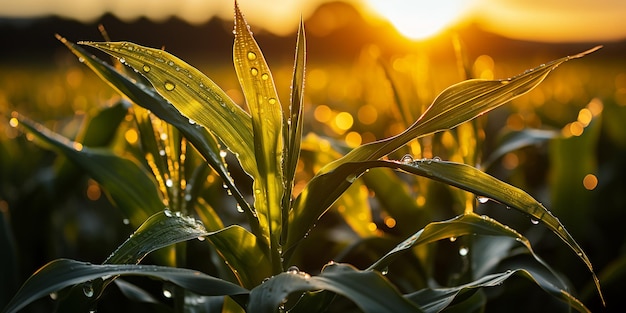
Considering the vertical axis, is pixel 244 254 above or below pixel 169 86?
below

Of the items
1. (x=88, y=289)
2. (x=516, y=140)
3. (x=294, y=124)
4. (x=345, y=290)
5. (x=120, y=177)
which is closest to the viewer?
(x=345, y=290)

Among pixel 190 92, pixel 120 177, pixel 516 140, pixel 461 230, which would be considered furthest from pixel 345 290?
pixel 516 140

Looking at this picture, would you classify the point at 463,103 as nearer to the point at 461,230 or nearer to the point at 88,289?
the point at 461,230

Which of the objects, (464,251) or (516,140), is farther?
(516,140)

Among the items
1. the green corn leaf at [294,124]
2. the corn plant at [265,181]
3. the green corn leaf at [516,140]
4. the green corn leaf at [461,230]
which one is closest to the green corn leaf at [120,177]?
the corn plant at [265,181]

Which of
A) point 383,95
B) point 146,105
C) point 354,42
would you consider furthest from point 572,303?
point 354,42

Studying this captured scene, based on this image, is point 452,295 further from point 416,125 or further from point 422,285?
point 422,285
